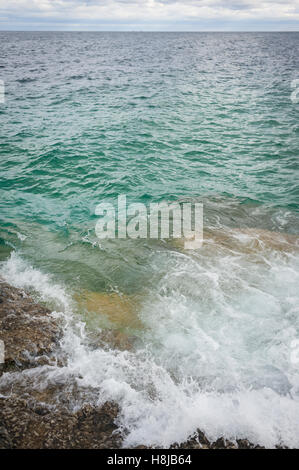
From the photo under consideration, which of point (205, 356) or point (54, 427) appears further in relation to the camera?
point (205, 356)

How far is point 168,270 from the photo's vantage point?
25.7 feet

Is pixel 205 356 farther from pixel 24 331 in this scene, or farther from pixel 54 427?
pixel 24 331

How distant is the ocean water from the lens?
183 inches

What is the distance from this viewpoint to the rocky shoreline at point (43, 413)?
389cm

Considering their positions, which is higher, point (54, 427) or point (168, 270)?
point (168, 270)

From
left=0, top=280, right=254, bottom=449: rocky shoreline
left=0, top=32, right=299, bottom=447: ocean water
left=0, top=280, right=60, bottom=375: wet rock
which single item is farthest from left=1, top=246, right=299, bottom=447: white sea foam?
left=0, top=280, right=60, bottom=375: wet rock

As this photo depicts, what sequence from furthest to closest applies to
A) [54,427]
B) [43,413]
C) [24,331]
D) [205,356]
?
1. [205,356]
2. [24,331]
3. [43,413]
4. [54,427]

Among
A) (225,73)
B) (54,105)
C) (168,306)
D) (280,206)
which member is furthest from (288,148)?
(225,73)

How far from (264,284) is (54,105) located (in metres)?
22.2

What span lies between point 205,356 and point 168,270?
2685 millimetres

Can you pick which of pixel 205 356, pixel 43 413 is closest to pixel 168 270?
pixel 205 356

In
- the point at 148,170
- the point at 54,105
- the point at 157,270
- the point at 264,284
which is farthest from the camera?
the point at 54,105

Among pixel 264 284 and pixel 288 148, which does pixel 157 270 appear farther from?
pixel 288 148
